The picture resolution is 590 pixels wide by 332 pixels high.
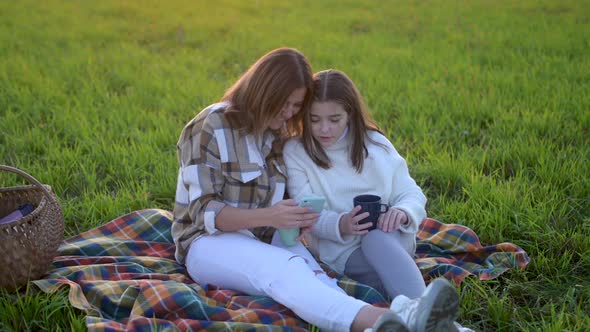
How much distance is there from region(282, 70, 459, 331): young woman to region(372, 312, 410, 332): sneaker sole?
562 mm

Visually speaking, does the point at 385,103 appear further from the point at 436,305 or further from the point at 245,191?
the point at 436,305

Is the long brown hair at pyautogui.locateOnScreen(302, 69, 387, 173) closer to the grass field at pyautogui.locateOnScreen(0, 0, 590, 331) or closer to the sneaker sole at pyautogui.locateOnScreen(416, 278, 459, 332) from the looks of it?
the grass field at pyautogui.locateOnScreen(0, 0, 590, 331)

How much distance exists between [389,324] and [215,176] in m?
1.14

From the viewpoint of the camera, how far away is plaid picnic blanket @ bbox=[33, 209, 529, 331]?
267cm

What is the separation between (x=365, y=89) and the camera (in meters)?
6.36

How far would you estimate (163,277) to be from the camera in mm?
3090

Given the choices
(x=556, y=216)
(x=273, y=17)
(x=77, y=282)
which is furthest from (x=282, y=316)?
(x=273, y=17)

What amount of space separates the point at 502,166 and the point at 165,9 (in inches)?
289

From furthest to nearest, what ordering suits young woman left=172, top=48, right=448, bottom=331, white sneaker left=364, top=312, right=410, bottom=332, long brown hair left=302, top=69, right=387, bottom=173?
long brown hair left=302, top=69, right=387, bottom=173 < young woman left=172, top=48, right=448, bottom=331 < white sneaker left=364, top=312, right=410, bottom=332

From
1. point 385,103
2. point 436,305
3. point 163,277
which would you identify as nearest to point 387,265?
point 436,305

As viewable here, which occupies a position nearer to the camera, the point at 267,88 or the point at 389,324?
the point at 389,324

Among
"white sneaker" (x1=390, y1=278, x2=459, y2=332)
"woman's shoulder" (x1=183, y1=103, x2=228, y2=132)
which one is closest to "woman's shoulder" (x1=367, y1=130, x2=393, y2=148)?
"woman's shoulder" (x1=183, y1=103, x2=228, y2=132)

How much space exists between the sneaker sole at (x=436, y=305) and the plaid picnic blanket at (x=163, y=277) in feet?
1.88

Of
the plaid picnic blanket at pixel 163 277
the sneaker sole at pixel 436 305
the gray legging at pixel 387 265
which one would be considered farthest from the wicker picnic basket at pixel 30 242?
the sneaker sole at pixel 436 305
